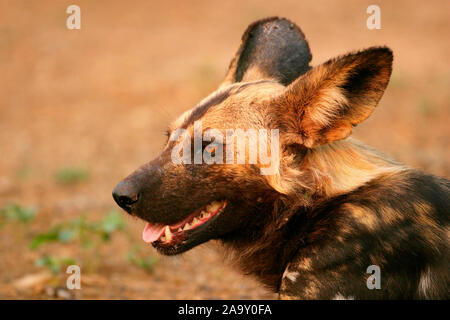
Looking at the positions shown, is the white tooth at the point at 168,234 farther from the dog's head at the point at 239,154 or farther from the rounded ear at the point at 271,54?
the rounded ear at the point at 271,54

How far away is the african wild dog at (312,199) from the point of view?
2301 mm

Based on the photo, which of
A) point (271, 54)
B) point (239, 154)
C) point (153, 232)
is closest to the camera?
point (239, 154)

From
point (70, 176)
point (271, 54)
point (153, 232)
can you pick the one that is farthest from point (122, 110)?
point (153, 232)

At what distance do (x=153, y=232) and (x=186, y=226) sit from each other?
16cm

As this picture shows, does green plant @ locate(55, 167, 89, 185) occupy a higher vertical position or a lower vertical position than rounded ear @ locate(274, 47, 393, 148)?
lower

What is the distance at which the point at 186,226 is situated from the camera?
8.64ft

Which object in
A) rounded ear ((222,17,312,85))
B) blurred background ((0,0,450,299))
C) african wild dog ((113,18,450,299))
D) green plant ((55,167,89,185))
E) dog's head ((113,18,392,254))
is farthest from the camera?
green plant ((55,167,89,185))

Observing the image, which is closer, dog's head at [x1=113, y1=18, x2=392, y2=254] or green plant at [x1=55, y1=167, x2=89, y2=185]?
dog's head at [x1=113, y1=18, x2=392, y2=254]

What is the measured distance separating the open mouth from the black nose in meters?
0.23

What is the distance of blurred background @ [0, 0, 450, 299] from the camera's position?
425 cm

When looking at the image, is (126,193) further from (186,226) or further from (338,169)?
(338,169)

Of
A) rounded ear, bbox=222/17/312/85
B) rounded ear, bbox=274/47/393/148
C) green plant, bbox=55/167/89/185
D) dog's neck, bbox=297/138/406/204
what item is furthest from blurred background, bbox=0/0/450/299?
rounded ear, bbox=274/47/393/148

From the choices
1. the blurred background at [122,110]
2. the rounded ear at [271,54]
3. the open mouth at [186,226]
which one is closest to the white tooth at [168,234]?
the open mouth at [186,226]

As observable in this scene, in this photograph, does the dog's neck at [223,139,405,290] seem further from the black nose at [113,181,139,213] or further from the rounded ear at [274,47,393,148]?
the black nose at [113,181,139,213]
